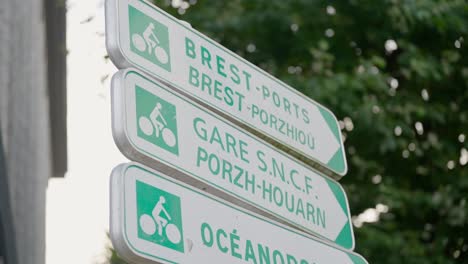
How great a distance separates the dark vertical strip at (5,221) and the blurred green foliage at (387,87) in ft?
9.44

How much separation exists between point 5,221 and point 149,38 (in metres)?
2.09

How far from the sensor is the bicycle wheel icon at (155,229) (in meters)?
2.44

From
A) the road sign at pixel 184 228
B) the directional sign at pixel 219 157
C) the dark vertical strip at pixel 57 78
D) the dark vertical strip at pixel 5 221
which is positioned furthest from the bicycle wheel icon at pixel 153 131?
the dark vertical strip at pixel 57 78

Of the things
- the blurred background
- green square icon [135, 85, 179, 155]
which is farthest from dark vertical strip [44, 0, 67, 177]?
green square icon [135, 85, 179, 155]

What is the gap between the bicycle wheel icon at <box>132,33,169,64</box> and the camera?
2811 millimetres

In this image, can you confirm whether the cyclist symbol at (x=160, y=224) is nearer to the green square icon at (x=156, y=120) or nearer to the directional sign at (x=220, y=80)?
the green square icon at (x=156, y=120)

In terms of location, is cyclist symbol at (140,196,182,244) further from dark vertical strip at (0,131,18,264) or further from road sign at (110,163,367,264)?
dark vertical strip at (0,131,18,264)

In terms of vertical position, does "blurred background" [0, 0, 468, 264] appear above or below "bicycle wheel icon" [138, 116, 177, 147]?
above

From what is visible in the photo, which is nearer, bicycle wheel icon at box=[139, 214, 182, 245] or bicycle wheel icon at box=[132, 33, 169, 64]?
bicycle wheel icon at box=[139, 214, 182, 245]

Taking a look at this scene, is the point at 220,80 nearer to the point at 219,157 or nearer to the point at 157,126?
the point at 219,157

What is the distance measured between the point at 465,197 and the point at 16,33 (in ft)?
12.8

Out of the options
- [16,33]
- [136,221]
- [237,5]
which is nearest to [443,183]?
[237,5]

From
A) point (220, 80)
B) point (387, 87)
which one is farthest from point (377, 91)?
point (220, 80)

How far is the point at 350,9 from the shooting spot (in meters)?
7.39
